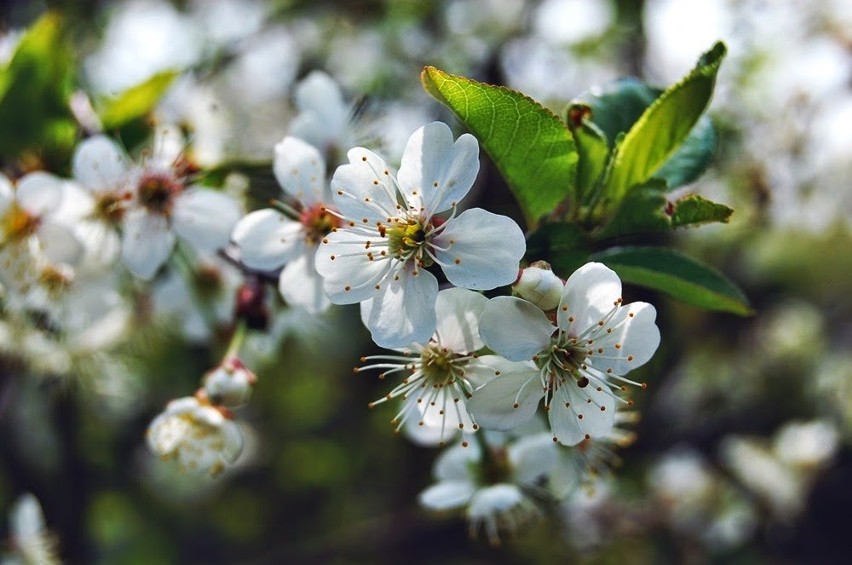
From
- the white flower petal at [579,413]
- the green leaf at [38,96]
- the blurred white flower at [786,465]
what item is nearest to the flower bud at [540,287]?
the white flower petal at [579,413]

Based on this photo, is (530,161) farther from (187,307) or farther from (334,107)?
(187,307)

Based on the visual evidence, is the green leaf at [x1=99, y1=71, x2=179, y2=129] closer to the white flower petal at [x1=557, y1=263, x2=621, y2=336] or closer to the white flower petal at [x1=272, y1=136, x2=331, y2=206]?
the white flower petal at [x1=272, y1=136, x2=331, y2=206]

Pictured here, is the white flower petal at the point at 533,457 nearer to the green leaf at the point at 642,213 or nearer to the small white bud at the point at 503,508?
the small white bud at the point at 503,508

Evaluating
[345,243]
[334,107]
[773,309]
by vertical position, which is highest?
[773,309]

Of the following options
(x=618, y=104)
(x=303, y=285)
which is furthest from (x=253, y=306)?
(x=618, y=104)

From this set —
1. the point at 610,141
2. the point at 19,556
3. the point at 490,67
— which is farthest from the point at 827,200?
the point at 19,556

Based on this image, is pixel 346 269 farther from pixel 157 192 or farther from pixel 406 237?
pixel 157 192

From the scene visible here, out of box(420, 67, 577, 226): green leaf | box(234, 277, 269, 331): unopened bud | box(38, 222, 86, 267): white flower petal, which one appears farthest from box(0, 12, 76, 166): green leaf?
box(420, 67, 577, 226): green leaf
